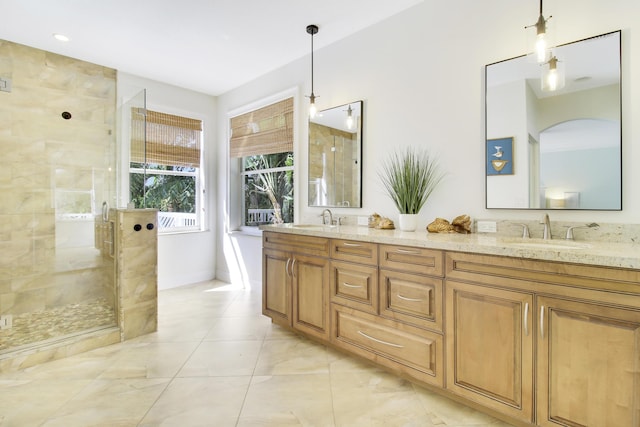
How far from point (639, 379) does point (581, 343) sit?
7.7 inches

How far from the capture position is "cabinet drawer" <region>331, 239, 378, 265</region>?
2.07m

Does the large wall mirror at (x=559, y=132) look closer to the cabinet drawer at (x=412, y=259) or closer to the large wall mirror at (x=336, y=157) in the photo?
the cabinet drawer at (x=412, y=259)

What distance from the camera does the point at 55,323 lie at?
2.81 meters

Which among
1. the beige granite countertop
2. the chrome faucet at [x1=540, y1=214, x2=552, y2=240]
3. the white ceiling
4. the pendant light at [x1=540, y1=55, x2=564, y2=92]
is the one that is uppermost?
the white ceiling

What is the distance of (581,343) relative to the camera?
4.40 ft

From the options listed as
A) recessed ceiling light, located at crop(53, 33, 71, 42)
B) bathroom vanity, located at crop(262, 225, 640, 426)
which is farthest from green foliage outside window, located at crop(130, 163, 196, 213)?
bathroom vanity, located at crop(262, 225, 640, 426)

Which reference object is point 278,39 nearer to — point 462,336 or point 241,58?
point 241,58

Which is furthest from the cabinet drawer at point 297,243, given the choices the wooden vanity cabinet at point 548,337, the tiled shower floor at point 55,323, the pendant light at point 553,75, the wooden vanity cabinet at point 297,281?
the pendant light at point 553,75

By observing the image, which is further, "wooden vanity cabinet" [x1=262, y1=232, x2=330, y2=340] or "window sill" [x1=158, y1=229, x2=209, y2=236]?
"window sill" [x1=158, y1=229, x2=209, y2=236]

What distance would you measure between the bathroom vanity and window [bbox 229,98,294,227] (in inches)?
67.5

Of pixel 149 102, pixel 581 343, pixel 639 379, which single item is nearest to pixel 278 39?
pixel 149 102

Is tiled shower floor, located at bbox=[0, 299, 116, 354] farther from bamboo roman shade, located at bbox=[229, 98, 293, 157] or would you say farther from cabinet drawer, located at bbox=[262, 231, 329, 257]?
bamboo roman shade, located at bbox=[229, 98, 293, 157]

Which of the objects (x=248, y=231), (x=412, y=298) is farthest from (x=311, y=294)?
(x=248, y=231)

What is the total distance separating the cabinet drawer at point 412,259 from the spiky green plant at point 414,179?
1.82 feet
